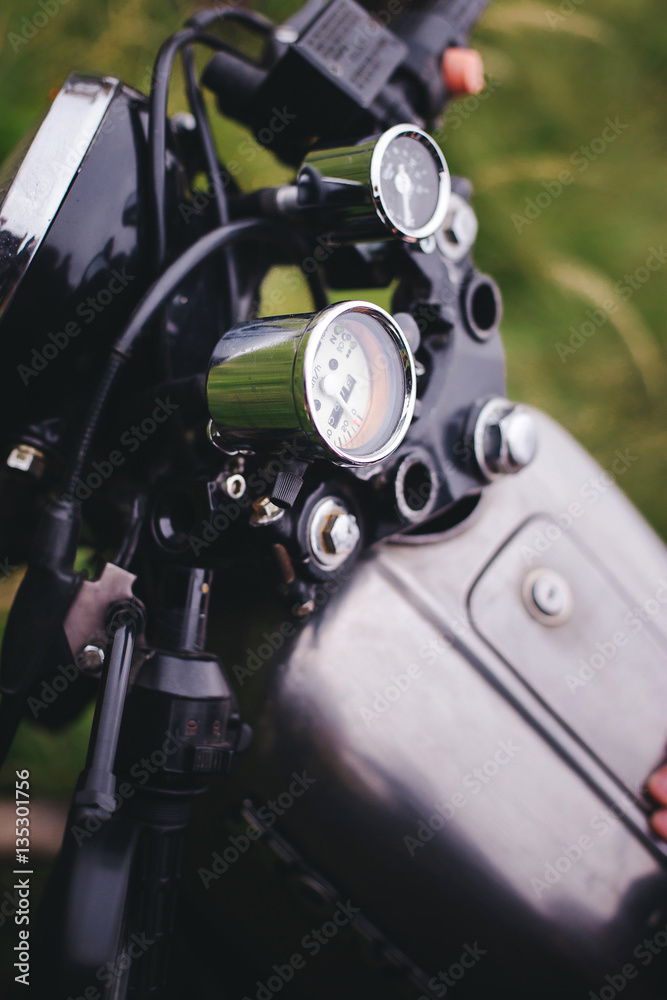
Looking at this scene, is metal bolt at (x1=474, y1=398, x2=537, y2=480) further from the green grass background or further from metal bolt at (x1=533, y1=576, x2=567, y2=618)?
the green grass background

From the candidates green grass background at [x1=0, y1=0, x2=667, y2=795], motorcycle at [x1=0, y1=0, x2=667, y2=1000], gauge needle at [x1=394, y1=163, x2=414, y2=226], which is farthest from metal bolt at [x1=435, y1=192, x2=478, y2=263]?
green grass background at [x1=0, y1=0, x2=667, y2=795]

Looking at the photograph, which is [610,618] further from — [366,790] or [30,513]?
[30,513]

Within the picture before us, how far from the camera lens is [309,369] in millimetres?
445

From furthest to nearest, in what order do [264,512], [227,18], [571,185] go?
[571,185], [227,18], [264,512]

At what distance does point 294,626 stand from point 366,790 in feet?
0.54

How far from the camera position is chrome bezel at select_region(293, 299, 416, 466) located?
1.46ft

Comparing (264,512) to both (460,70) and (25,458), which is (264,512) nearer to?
(25,458)

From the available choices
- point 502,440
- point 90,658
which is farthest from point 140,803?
point 502,440

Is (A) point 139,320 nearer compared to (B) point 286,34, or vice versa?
(A) point 139,320

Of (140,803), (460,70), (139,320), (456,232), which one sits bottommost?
(140,803)

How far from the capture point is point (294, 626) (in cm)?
69

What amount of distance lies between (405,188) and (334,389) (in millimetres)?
246

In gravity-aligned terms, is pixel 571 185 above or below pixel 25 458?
above

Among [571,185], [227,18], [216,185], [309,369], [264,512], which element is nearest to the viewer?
[309,369]
